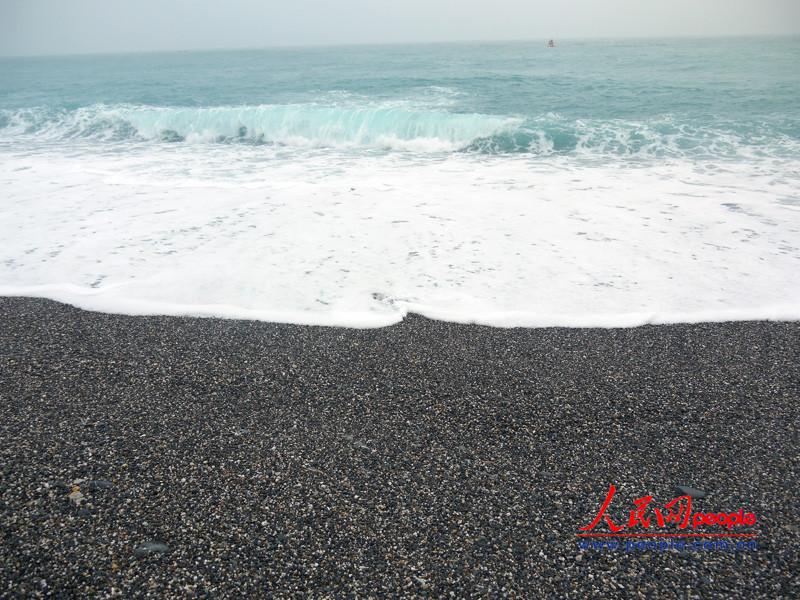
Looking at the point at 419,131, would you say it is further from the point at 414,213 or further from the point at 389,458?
the point at 389,458

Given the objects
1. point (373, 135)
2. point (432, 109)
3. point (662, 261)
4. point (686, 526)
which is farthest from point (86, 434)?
point (432, 109)

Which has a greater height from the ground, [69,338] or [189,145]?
[189,145]

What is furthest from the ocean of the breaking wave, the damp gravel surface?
the damp gravel surface

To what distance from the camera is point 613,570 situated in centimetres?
221

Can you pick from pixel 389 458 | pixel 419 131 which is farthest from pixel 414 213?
pixel 419 131

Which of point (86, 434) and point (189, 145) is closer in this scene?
point (86, 434)

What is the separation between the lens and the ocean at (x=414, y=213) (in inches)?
189

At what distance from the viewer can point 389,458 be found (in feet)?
9.29

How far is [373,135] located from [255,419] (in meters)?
12.2

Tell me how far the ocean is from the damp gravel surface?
1.97ft

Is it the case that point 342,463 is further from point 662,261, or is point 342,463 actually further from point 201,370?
point 662,261

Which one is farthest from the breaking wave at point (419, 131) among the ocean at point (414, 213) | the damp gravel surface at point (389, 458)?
the damp gravel surface at point (389, 458)

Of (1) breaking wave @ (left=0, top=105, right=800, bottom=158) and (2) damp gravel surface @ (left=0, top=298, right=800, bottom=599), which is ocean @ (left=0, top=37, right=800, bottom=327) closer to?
(1) breaking wave @ (left=0, top=105, right=800, bottom=158)

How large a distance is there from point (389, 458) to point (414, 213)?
16.1ft
